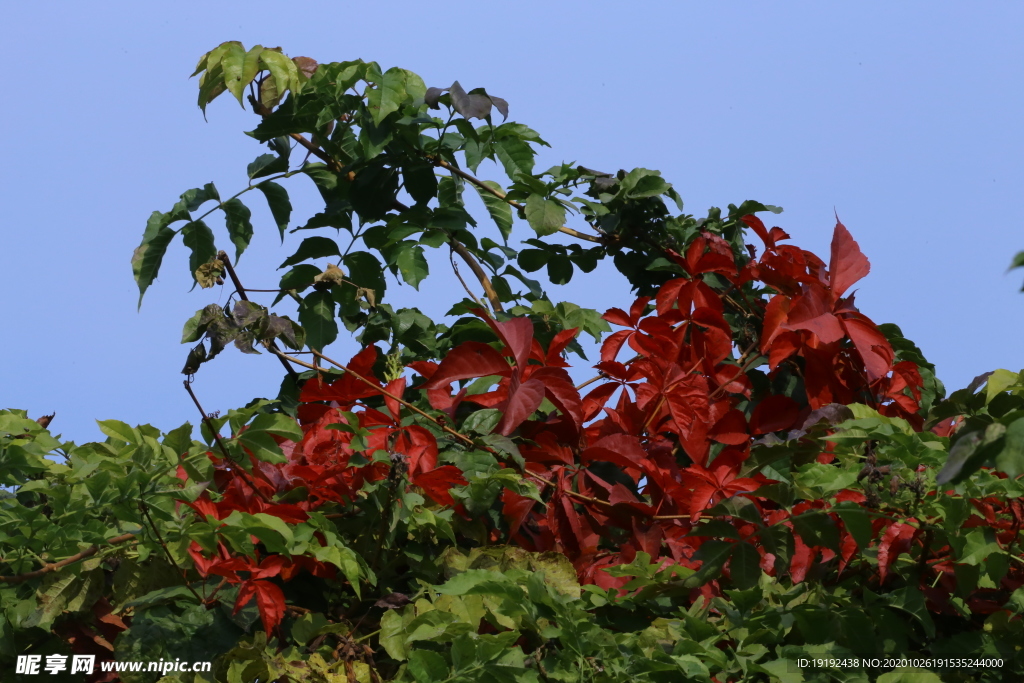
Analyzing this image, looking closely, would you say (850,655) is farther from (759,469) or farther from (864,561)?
(759,469)

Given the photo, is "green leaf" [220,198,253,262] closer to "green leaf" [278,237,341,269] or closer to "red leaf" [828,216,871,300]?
"green leaf" [278,237,341,269]

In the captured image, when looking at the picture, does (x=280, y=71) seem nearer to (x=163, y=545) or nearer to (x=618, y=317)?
(x=618, y=317)

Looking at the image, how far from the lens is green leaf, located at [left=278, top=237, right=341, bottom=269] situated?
7.00ft

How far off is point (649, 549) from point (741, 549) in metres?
0.22

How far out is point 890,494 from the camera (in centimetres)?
132

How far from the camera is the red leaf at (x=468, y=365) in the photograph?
1.67m

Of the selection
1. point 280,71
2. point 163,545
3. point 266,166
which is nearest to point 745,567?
point 163,545

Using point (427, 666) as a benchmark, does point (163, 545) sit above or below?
above

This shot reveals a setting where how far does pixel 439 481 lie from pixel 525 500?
141mm

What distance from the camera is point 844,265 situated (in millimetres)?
1839

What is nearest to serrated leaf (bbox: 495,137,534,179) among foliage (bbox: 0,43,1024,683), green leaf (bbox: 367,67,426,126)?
foliage (bbox: 0,43,1024,683)

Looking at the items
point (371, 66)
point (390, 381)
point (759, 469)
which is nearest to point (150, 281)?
point (390, 381)

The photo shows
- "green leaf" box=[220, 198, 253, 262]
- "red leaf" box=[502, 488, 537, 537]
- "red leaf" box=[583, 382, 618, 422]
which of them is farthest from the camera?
"green leaf" box=[220, 198, 253, 262]

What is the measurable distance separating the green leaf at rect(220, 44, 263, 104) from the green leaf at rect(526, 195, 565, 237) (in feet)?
2.18
